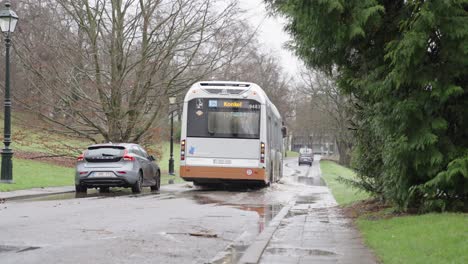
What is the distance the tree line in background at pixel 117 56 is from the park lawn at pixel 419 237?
19.7 meters

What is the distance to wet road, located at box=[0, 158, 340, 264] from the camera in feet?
26.3

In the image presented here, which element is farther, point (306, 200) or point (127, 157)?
point (127, 157)

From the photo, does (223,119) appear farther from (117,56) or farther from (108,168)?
(117,56)

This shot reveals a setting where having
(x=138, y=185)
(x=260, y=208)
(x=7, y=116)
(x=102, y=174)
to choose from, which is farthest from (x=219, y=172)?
(x=7, y=116)

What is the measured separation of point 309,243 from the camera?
9.22 m

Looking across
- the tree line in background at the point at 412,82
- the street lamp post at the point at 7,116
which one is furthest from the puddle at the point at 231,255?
the street lamp post at the point at 7,116

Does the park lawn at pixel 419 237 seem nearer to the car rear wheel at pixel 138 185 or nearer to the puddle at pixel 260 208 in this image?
the puddle at pixel 260 208

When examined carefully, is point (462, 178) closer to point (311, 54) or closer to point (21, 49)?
point (311, 54)

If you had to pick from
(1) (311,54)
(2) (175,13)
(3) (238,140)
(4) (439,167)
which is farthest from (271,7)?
(2) (175,13)

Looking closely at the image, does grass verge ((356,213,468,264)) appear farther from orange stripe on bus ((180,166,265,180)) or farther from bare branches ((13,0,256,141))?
bare branches ((13,0,256,141))

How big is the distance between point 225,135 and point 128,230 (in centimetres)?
1142

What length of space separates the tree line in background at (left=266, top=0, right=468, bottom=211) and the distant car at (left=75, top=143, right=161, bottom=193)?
870 cm

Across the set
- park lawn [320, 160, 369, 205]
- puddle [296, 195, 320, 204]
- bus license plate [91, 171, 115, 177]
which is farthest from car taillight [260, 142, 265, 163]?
bus license plate [91, 171, 115, 177]

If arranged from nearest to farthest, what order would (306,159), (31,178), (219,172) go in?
Answer: (219,172)
(31,178)
(306,159)
